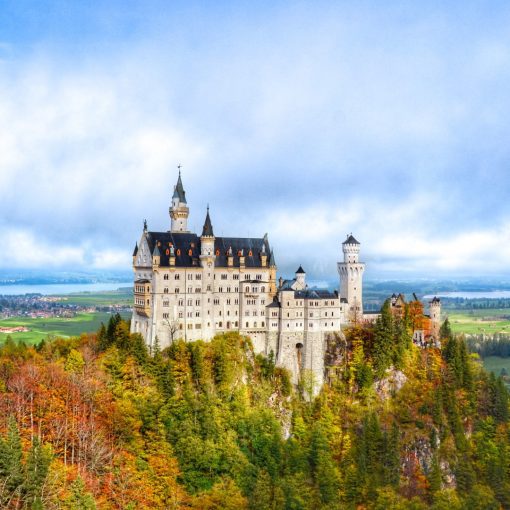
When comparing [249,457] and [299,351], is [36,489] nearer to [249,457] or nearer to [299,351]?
[249,457]

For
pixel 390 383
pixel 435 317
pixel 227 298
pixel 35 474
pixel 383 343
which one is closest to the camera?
pixel 35 474

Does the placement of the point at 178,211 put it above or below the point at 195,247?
above

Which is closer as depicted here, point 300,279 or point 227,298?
point 227,298

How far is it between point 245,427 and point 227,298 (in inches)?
728

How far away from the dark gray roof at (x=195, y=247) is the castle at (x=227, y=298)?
0.44 feet

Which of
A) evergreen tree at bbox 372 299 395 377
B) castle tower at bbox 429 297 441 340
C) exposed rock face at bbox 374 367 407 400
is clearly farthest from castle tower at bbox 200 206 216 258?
castle tower at bbox 429 297 441 340

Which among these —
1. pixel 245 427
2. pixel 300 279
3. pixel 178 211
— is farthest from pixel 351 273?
pixel 245 427

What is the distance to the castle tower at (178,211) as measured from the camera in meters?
93.0

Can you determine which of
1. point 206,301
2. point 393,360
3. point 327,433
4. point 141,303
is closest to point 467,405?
point 393,360

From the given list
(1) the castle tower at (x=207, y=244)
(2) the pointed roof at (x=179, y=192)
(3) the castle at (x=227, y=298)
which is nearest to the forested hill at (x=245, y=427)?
(3) the castle at (x=227, y=298)

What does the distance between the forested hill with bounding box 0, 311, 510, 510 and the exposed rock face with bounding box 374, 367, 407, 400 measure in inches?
8.0

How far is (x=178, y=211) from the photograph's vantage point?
92.9 m

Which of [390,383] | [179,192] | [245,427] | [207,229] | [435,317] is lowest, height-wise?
[245,427]

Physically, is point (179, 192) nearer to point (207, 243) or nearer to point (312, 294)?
point (207, 243)
